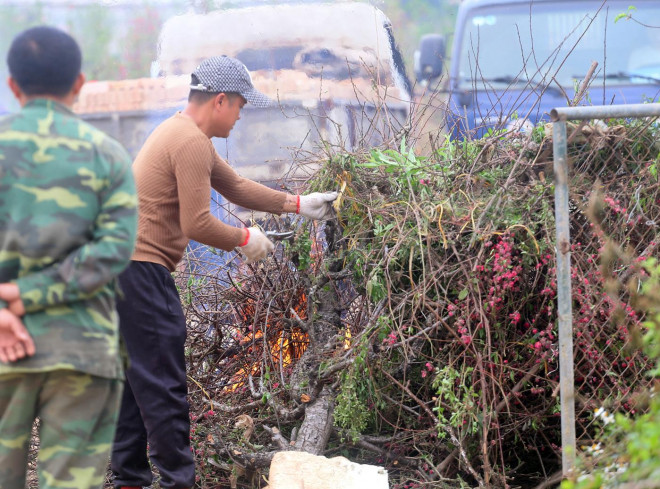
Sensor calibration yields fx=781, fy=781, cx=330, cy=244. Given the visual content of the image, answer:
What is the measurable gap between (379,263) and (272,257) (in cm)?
89

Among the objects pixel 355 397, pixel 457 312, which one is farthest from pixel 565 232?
pixel 355 397

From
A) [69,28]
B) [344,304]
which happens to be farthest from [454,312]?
[69,28]

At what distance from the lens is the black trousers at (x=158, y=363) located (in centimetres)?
306

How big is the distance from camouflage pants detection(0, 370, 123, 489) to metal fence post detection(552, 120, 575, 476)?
4.87ft

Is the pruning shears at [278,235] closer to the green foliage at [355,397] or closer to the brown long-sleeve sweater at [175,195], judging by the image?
the brown long-sleeve sweater at [175,195]

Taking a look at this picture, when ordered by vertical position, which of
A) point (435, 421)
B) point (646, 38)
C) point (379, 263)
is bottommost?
point (435, 421)

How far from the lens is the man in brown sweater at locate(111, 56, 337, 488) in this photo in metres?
3.06

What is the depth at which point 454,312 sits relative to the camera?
3.24m

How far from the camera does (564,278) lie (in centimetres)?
262

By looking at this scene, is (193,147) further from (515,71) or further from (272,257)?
(515,71)

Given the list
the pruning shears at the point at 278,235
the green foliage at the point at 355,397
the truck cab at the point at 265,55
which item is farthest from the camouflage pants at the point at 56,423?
the truck cab at the point at 265,55

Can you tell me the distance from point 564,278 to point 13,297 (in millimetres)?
1717

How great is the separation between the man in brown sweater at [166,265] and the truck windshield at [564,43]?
335 centimetres

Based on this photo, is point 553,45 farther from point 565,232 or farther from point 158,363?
point 158,363
